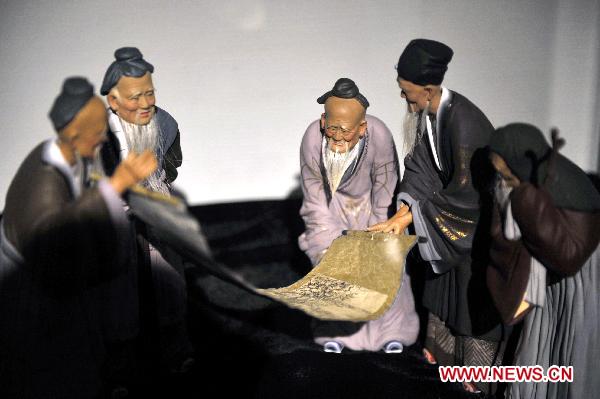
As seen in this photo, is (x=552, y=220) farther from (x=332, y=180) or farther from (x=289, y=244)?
(x=289, y=244)

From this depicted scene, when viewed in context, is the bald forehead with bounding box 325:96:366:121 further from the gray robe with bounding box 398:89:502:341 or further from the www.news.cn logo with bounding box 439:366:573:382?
the www.news.cn logo with bounding box 439:366:573:382

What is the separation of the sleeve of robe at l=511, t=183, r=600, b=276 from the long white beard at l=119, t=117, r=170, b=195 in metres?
2.09

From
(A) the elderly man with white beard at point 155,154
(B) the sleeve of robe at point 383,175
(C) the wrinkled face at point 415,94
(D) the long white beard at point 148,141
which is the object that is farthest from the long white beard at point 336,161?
(D) the long white beard at point 148,141

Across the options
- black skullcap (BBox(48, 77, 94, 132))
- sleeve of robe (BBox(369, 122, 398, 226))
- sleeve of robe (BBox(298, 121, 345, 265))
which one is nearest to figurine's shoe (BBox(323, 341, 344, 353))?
sleeve of robe (BBox(298, 121, 345, 265))

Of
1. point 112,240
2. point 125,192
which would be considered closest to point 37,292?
point 112,240

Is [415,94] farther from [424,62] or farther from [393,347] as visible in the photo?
[393,347]

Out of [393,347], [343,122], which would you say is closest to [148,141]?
[343,122]

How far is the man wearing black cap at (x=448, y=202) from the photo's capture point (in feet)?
11.7

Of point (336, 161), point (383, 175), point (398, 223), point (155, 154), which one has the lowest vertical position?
point (398, 223)

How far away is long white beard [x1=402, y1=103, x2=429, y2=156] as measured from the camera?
387 cm

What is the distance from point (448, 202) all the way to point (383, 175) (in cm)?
70

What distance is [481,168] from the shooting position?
354 cm

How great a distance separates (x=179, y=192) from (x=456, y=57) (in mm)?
3857

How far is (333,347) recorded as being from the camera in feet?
14.6
